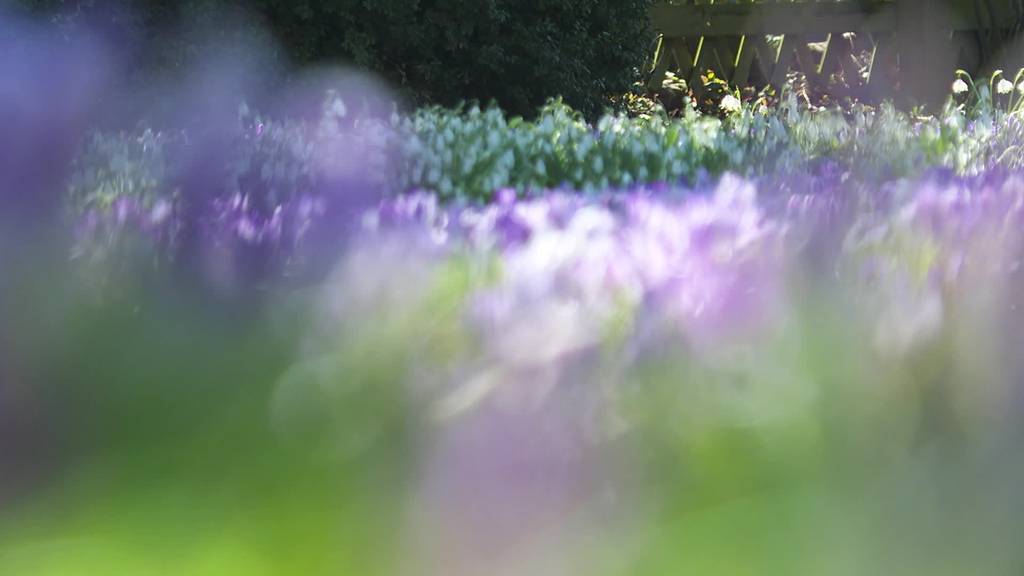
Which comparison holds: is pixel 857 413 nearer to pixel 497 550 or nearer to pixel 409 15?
pixel 497 550

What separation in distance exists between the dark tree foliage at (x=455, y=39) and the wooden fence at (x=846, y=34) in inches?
189

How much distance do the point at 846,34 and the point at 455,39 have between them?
7.38 m

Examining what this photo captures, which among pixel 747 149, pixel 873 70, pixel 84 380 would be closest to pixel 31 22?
pixel 747 149

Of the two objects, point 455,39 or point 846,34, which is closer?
point 455,39

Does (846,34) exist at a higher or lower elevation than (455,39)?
higher

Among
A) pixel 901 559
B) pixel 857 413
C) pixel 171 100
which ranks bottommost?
pixel 901 559

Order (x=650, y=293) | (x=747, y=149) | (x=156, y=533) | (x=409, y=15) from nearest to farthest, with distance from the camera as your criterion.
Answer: (x=156, y=533) < (x=650, y=293) < (x=747, y=149) < (x=409, y=15)

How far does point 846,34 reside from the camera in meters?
13.5

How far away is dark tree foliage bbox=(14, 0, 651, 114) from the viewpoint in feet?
24.6

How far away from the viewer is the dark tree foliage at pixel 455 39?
7.48 metres

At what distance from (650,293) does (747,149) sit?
2.31m

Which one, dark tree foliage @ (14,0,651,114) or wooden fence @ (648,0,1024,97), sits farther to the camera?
wooden fence @ (648,0,1024,97)

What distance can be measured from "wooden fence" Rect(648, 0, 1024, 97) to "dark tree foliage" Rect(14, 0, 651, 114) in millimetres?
4798

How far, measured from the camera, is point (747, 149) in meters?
3.21
